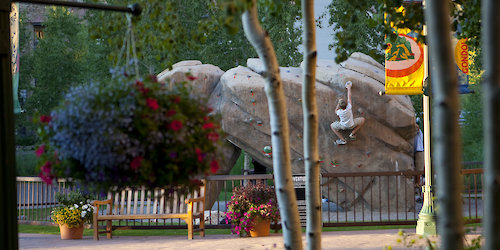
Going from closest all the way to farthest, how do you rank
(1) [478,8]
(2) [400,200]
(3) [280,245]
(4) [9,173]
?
(4) [9,173] → (1) [478,8] → (3) [280,245] → (2) [400,200]

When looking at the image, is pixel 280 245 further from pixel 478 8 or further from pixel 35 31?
pixel 35 31

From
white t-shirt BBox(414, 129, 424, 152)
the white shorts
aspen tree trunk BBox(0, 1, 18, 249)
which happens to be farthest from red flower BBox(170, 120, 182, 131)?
white t-shirt BBox(414, 129, 424, 152)

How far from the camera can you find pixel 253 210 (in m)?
11.2

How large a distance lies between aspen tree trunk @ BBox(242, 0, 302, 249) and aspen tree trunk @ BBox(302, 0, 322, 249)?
140 millimetres

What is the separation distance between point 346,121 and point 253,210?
5.82 m

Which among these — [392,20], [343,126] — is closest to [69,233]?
[343,126]

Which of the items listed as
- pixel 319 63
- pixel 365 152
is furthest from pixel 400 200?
pixel 319 63

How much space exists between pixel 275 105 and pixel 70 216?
27.1 ft

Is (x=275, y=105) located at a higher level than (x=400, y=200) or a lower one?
higher

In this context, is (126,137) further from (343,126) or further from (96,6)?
(343,126)

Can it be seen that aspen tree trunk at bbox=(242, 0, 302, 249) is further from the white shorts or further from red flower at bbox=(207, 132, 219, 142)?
the white shorts

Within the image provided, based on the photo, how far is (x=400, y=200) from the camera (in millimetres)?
16703

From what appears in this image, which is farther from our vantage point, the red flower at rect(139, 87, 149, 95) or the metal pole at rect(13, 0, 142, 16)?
the metal pole at rect(13, 0, 142, 16)

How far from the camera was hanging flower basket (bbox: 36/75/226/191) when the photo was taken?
12.1 feet
